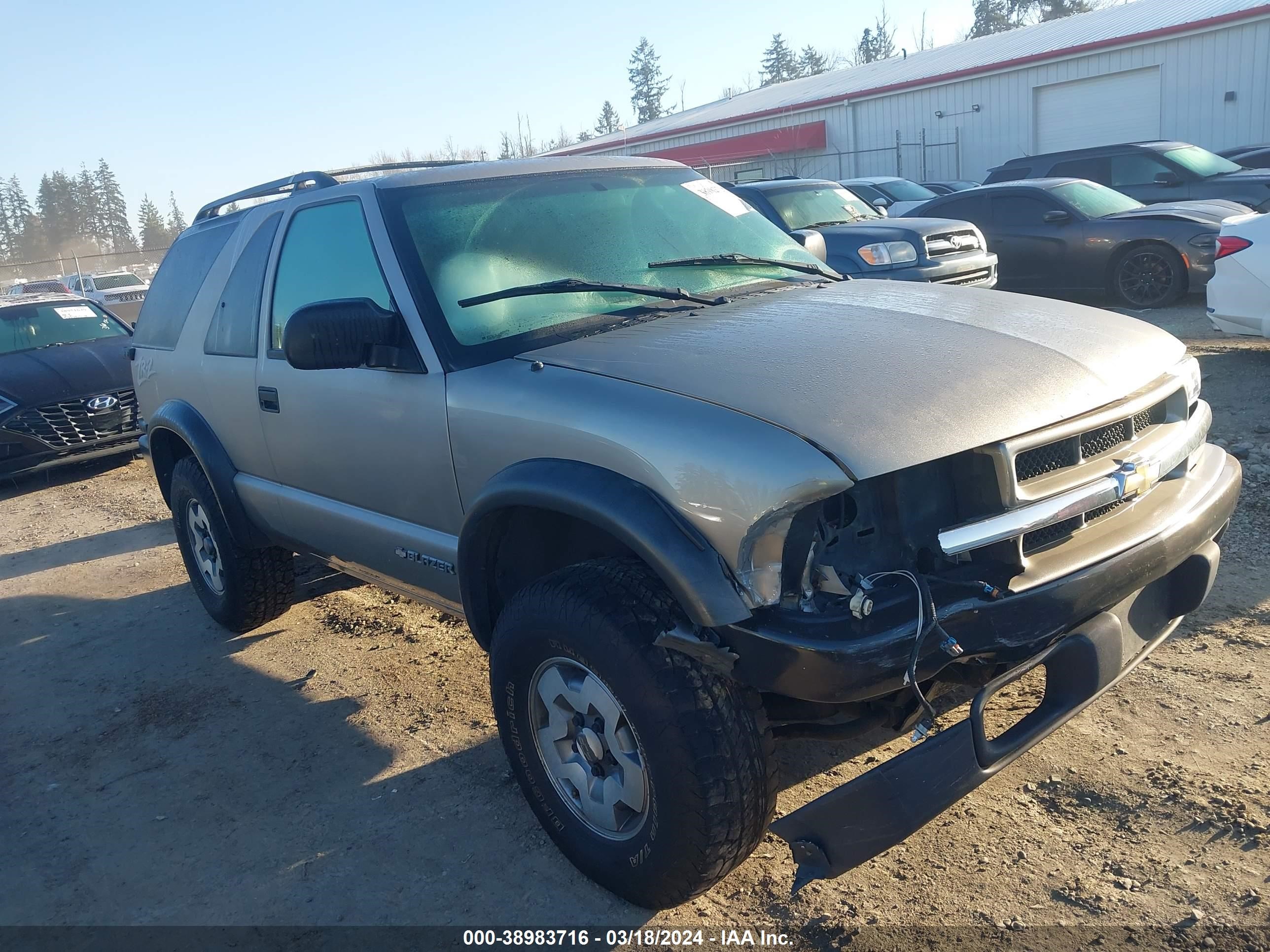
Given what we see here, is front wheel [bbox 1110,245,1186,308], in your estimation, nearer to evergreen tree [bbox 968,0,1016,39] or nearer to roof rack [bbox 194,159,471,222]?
roof rack [bbox 194,159,471,222]

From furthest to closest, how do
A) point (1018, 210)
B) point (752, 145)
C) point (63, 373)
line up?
point (752, 145) < point (1018, 210) < point (63, 373)

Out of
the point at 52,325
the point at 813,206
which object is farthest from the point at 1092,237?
the point at 52,325

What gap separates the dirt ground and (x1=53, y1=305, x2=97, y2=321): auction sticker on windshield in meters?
6.37

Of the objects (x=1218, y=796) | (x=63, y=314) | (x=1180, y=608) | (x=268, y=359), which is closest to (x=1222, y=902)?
(x=1218, y=796)

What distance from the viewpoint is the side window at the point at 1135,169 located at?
43.8 feet

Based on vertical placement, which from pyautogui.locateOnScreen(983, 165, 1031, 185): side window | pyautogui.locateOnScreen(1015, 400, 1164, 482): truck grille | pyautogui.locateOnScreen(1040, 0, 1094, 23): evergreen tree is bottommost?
pyautogui.locateOnScreen(1015, 400, 1164, 482): truck grille

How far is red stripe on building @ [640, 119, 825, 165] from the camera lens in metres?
32.8

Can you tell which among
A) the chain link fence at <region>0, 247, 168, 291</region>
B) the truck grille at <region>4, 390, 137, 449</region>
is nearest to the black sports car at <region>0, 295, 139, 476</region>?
the truck grille at <region>4, 390, 137, 449</region>

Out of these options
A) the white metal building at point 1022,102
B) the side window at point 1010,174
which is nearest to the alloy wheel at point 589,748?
the side window at point 1010,174

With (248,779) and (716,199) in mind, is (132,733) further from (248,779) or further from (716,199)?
(716,199)

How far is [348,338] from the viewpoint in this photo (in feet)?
10.4

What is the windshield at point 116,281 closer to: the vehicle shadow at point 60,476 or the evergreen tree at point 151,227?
the vehicle shadow at point 60,476

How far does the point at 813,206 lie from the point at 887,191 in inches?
299

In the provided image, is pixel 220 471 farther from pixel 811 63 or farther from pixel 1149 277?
pixel 811 63
